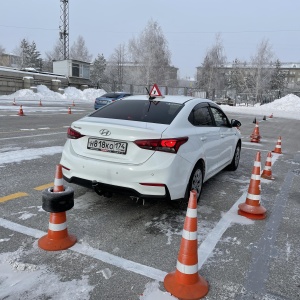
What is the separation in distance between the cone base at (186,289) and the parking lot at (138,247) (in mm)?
63

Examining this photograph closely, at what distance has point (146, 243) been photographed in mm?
3598

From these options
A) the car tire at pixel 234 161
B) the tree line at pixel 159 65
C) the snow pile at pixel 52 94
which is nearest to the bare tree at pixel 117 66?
the tree line at pixel 159 65

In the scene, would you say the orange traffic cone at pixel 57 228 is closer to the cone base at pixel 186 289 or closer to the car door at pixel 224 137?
the cone base at pixel 186 289

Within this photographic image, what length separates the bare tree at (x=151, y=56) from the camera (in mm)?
53906

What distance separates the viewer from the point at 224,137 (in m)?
5.95

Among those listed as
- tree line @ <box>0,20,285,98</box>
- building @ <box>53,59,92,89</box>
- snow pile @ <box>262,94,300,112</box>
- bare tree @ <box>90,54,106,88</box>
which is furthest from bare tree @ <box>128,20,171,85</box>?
bare tree @ <box>90,54,106,88</box>

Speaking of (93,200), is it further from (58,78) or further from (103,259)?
(58,78)

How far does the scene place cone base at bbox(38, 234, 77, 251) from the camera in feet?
11.0

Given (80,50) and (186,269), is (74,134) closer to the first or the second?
(186,269)

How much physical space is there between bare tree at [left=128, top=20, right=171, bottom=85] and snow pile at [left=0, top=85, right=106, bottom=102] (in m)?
11.9

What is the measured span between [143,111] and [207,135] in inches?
42.8

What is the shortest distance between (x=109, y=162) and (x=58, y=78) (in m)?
39.8

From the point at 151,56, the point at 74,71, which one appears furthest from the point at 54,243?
the point at 151,56

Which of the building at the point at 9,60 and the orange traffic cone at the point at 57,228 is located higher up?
the building at the point at 9,60
